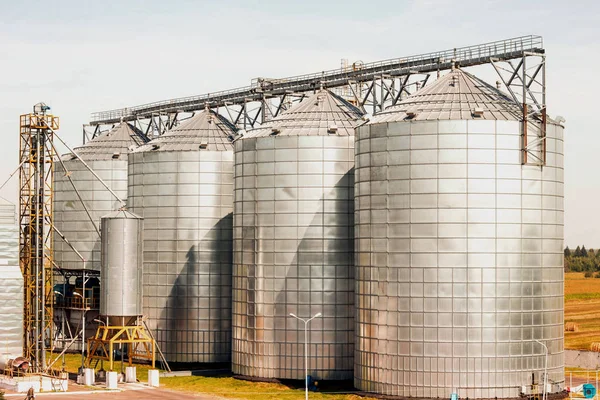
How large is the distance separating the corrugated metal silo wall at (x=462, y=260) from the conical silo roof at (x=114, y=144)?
55.8 m

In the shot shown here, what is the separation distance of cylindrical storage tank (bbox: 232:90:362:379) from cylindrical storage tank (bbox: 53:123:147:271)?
35963mm

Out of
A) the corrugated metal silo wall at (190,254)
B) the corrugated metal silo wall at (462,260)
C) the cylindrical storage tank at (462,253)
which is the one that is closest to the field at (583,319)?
the cylindrical storage tank at (462,253)

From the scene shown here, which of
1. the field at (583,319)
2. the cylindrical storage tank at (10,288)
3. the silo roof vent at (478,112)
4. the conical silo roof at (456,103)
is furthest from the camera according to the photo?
the field at (583,319)

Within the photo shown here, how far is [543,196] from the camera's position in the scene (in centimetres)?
8519

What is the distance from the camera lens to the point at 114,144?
135375 mm

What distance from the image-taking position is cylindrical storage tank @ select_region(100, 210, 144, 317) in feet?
330

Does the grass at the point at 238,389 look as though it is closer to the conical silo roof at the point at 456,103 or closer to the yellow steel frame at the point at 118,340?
the yellow steel frame at the point at 118,340

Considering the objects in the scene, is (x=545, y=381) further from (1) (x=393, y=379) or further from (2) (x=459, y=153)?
(2) (x=459, y=153)

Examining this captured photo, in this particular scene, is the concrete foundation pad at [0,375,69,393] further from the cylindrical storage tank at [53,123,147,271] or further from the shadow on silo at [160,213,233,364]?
the cylindrical storage tank at [53,123,147,271]

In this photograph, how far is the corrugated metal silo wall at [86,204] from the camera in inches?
5143

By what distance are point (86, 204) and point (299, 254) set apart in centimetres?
4449

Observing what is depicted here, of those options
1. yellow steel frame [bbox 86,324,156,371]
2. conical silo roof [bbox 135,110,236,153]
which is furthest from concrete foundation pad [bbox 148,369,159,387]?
conical silo roof [bbox 135,110,236,153]

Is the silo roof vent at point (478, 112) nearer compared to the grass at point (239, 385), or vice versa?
the silo roof vent at point (478, 112)

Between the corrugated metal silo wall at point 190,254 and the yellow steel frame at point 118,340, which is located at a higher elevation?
the corrugated metal silo wall at point 190,254
